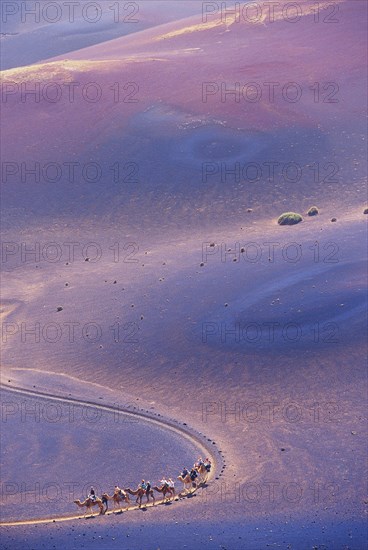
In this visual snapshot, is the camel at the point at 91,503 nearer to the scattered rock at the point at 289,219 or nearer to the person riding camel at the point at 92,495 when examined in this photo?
the person riding camel at the point at 92,495

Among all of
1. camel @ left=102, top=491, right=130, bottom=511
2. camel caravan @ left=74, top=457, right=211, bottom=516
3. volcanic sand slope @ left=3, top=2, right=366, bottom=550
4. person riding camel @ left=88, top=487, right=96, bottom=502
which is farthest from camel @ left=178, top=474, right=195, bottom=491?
person riding camel @ left=88, top=487, right=96, bottom=502

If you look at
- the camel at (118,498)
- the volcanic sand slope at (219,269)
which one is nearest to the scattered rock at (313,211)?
the volcanic sand slope at (219,269)

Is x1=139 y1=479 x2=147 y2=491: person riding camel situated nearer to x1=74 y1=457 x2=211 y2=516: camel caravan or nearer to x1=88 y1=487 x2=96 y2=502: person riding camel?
x1=74 y1=457 x2=211 y2=516: camel caravan

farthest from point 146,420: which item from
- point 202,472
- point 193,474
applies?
point 193,474

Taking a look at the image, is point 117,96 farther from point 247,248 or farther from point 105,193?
point 247,248

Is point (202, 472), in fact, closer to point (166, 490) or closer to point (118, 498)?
point (166, 490)

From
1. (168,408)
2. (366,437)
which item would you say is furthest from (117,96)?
(366,437)
